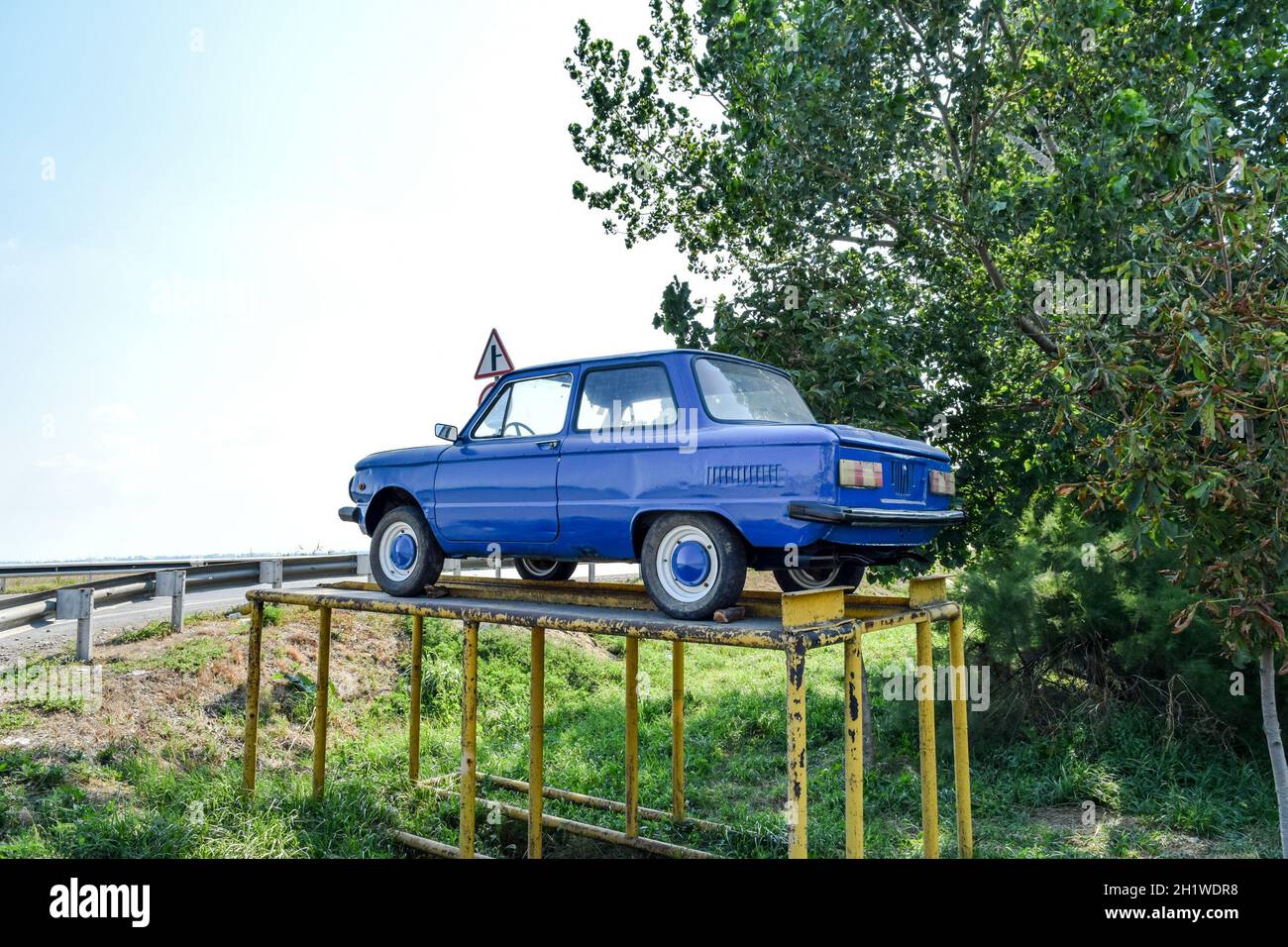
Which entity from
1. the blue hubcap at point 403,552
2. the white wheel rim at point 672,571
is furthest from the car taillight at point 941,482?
the blue hubcap at point 403,552

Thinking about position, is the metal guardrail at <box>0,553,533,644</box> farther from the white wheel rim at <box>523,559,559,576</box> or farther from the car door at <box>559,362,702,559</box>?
the car door at <box>559,362,702,559</box>

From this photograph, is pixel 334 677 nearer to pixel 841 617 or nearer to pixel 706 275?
pixel 706 275

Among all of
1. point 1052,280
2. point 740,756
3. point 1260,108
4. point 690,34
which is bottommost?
point 740,756

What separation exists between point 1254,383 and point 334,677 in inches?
386

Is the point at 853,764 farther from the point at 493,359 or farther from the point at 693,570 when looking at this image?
the point at 493,359

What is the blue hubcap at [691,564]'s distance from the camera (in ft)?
16.8

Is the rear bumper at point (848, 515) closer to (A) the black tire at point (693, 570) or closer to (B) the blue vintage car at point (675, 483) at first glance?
(B) the blue vintage car at point (675, 483)

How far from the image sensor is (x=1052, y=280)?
360 inches

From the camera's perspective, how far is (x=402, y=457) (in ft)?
23.0

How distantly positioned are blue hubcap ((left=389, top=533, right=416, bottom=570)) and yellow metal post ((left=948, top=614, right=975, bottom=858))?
3.96 m

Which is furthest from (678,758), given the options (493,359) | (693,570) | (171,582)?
(171,582)

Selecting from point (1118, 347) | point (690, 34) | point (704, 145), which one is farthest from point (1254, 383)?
point (690, 34)

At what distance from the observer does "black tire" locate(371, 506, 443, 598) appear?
6.96 m

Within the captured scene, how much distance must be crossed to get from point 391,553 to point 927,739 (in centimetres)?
416
